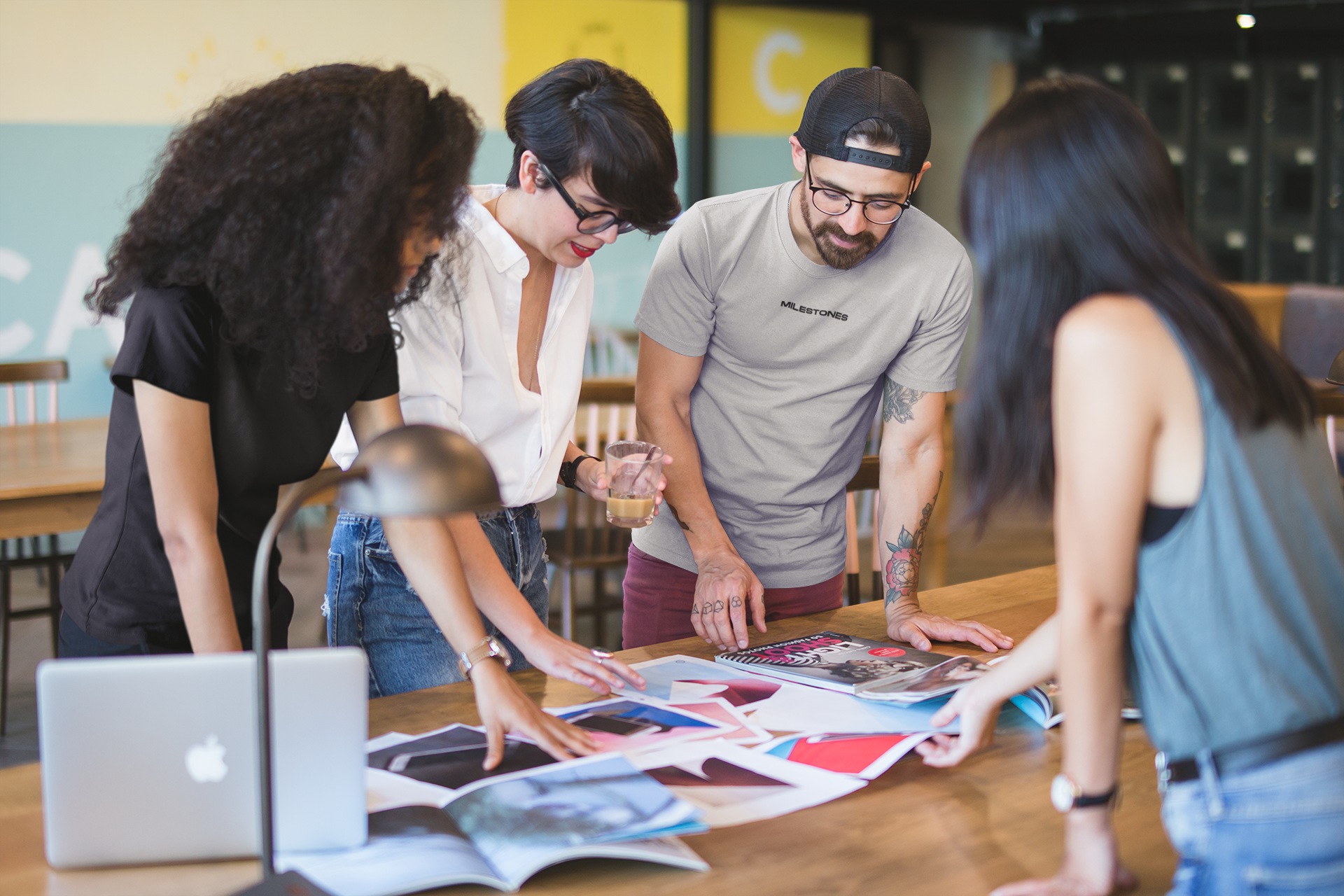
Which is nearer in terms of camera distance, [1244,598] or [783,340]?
[1244,598]

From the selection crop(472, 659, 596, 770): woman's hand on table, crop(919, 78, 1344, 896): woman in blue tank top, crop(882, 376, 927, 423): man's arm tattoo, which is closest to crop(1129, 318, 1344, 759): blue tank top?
crop(919, 78, 1344, 896): woman in blue tank top

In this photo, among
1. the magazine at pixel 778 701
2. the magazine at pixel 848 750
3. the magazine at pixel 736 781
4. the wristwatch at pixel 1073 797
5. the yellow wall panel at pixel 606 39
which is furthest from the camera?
the yellow wall panel at pixel 606 39

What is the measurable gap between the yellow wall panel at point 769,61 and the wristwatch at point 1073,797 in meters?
5.96

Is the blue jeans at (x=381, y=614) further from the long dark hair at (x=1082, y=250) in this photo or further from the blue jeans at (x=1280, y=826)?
the blue jeans at (x=1280, y=826)

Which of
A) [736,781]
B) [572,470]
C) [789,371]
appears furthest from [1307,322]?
[736,781]

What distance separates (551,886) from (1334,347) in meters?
6.06

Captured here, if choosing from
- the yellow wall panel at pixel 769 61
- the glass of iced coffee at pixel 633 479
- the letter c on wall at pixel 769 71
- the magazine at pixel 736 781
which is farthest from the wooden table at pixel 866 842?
the letter c on wall at pixel 769 71

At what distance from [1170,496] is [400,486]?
628mm

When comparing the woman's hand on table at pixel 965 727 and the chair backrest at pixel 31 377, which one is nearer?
the woman's hand on table at pixel 965 727

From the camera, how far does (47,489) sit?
299 centimetres

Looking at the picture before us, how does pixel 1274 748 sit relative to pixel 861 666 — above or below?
above

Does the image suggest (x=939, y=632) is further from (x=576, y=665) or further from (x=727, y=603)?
(x=576, y=665)

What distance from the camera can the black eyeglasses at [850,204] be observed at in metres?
1.94

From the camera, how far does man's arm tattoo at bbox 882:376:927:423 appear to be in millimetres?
2141
